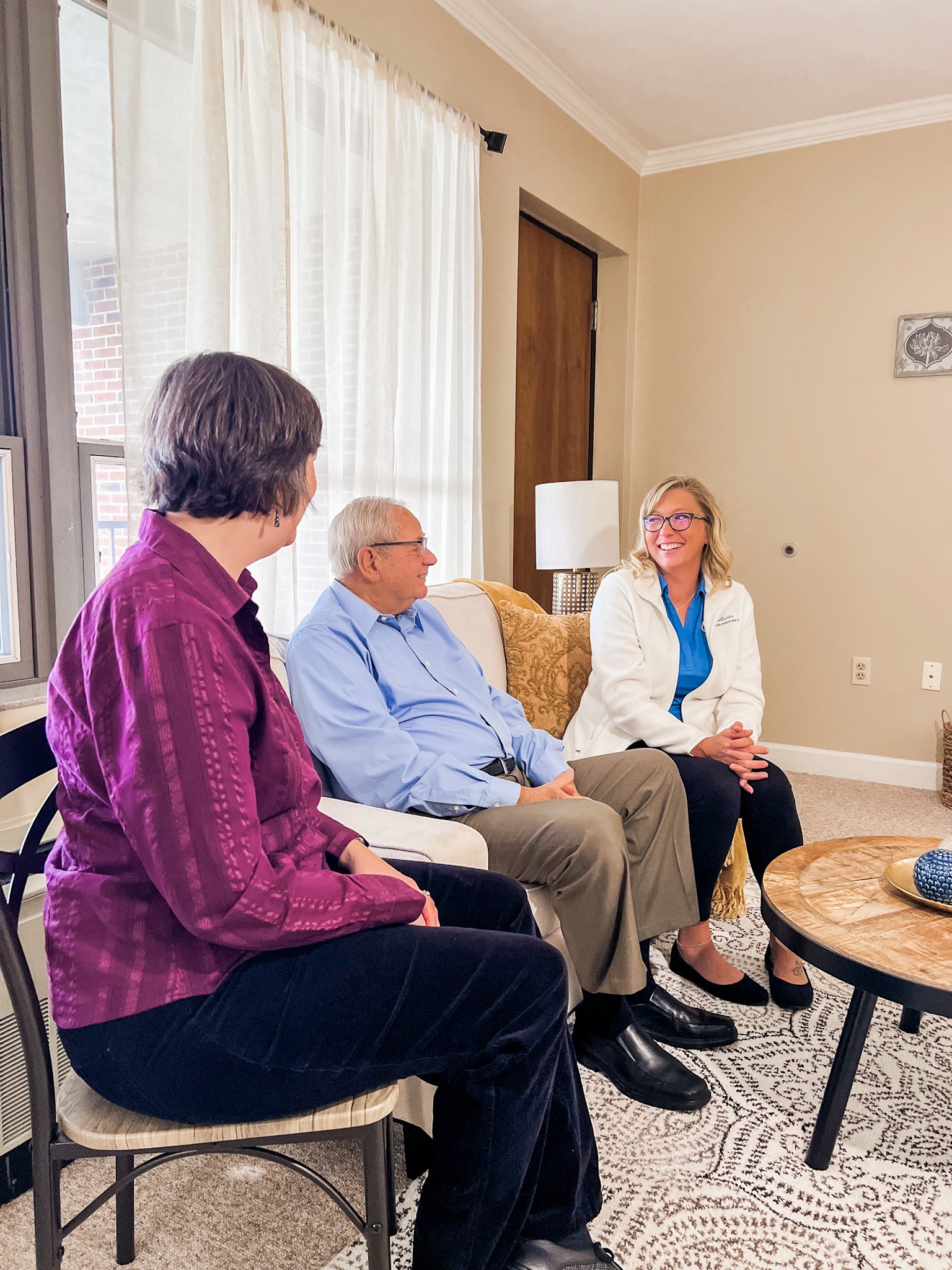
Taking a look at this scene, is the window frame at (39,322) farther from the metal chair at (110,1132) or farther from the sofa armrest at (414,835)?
the metal chair at (110,1132)

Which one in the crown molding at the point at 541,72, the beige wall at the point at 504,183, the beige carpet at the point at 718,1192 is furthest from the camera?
the crown molding at the point at 541,72

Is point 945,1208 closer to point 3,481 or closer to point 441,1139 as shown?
point 441,1139

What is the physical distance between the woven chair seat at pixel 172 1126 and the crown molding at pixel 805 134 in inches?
162

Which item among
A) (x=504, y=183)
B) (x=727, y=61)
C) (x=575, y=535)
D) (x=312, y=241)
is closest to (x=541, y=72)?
(x=504, y=183)

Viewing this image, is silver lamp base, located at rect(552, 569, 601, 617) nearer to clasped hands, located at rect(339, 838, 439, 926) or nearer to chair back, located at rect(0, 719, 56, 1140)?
clasped hands, located at rect(339, 838, 439, 926)

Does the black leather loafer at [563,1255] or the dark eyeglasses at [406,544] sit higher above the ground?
the dark eyeglasses at [406,544]

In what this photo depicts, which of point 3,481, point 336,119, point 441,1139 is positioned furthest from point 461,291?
point 441,1139

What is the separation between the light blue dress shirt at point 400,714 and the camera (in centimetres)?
170

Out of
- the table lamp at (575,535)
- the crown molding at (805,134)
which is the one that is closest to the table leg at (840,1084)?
the table lamp at (575,535)

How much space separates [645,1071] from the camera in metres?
1.70

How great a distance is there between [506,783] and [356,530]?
1.95 ft

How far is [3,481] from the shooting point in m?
1.83

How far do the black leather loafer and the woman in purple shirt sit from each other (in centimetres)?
1

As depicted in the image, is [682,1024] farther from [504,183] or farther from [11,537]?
[504,183]
